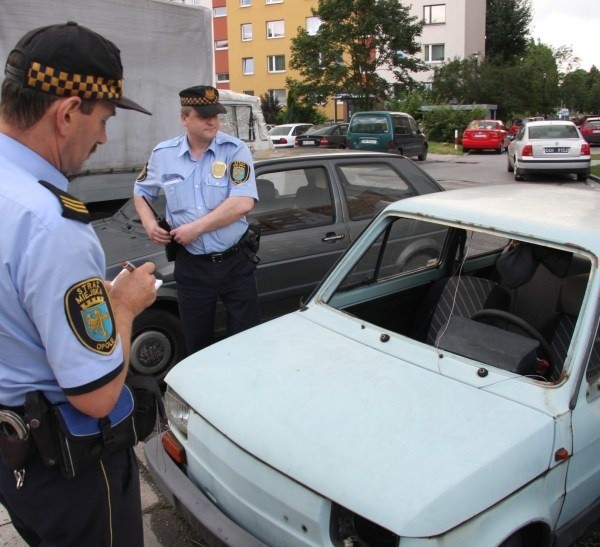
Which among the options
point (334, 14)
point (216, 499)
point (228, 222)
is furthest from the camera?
point (334, 14)

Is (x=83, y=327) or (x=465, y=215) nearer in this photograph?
(x=83, y=327)

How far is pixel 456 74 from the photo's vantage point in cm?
3944

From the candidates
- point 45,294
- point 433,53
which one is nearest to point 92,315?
point 45,294

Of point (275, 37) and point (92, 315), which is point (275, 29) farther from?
point (92, 315)

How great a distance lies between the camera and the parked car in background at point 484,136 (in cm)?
2653

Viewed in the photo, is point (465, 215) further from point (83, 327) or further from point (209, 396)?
point (83, 327)

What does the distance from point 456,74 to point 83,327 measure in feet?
138

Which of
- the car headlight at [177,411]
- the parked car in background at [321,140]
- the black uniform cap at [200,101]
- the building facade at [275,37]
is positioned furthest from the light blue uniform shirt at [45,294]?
the building facade at [275,37]

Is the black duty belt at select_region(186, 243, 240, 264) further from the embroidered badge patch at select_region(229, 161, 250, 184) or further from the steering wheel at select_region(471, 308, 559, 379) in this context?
the steering wheel at select_region(471, 308, 559, 379)

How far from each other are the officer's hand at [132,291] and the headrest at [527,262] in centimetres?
179

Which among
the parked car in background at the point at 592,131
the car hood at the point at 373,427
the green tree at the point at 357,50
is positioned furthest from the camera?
the parked car in background at the point at 592,131

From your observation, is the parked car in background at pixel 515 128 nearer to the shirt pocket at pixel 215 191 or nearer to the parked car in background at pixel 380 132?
the parked car in background at pixel 380 132

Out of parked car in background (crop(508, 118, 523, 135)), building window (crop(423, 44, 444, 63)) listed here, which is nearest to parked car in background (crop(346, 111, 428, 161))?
parked car in background (crop(508, 118, 523, 135))

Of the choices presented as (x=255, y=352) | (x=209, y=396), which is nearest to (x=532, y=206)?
(x=255, y=352)
